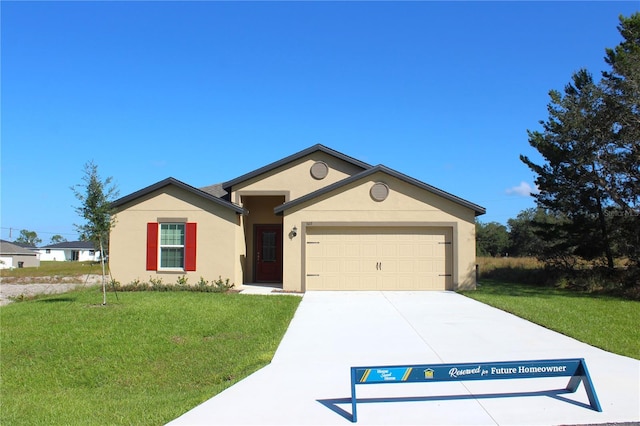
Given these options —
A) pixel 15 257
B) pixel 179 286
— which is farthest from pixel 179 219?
pixel 15 257

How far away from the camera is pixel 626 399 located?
567cm

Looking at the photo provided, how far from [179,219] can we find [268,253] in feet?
13.2

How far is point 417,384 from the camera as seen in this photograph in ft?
20.7

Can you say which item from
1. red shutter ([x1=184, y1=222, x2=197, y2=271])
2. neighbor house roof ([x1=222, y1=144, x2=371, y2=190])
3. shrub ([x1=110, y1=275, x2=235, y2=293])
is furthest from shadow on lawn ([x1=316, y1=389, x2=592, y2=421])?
neighbor house roof ([x1=222, y1=144, x2=371, y2=190])

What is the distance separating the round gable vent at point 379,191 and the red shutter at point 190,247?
6198 millimetres

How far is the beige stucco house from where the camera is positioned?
16125 millimetres

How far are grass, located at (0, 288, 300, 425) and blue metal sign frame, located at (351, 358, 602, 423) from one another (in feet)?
6.63

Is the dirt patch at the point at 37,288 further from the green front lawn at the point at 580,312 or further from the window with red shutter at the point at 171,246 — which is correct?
the green front lawn at the point at 580,312

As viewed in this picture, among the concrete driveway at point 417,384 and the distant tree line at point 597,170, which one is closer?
the concrete driveway at point 417,384

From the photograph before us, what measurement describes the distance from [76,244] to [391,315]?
282ft

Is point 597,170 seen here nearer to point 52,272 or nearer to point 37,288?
point 37,288

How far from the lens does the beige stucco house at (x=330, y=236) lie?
16125 millimetres

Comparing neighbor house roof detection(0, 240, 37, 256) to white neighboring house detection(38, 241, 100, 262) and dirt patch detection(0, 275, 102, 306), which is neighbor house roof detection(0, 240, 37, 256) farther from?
dirt patch detection(0, 275, 102, 306)

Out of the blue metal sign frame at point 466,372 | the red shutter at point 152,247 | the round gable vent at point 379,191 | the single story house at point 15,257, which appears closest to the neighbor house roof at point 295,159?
the round gable vent at point 379,191
